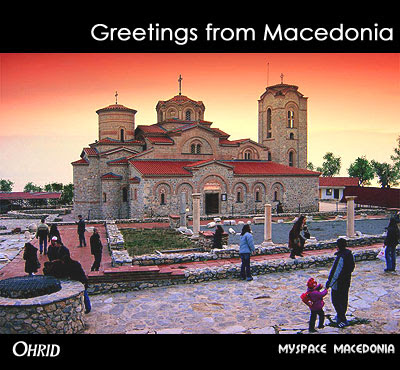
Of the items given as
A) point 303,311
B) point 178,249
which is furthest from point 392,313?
point 178,249

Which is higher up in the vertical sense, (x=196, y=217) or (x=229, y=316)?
(x=196, y=217)

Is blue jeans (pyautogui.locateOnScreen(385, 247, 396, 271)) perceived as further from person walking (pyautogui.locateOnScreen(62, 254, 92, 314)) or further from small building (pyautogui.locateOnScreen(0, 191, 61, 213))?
small building (pyautogui.locateOnScreen(0, 191, 61, 213))

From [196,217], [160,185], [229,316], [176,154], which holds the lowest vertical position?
[229,316]

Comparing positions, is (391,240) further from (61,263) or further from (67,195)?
(67,195)

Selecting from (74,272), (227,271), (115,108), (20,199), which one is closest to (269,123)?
(115,108)

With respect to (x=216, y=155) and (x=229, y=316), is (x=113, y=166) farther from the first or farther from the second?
(x=229, y=316)

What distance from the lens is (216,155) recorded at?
3256cm

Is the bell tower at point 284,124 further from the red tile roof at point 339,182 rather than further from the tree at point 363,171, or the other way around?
the tree at point 363,171

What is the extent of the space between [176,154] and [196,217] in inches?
585

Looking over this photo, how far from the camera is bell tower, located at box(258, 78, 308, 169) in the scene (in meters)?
36.3

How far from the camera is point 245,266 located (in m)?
9.30

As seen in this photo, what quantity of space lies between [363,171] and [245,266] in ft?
200

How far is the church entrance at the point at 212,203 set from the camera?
28703 mm

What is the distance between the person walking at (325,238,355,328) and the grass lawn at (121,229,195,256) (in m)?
8.05
